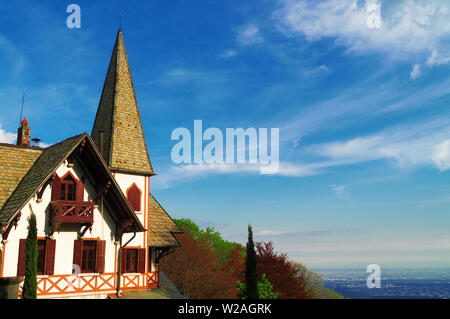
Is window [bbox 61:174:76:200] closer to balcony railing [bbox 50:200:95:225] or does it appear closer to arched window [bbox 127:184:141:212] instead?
balcony railing [bbox 50:200:95:225]

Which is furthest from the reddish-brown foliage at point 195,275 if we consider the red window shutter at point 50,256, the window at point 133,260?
the red window shutter at point 50,256

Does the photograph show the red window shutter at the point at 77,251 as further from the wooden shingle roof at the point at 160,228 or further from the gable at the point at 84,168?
the wooden shingle roof at the point at 160,228

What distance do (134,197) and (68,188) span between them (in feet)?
17.2

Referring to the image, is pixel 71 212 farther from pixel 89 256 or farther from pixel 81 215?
pixel 89 256

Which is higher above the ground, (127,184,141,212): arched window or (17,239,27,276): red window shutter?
(127,184,141,212): arched window

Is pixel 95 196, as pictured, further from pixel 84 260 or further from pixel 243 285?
pixel 243 285

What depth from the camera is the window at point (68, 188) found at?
20.1m

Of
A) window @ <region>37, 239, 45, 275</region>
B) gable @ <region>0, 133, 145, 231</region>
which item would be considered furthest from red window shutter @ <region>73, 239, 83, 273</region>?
gable @ <region>0, 133, 145, 231</region>

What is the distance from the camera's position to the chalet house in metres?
18.4

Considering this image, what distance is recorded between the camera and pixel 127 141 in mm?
26016

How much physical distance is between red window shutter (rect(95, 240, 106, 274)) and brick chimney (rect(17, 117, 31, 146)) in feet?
31.7

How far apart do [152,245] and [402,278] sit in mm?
76914

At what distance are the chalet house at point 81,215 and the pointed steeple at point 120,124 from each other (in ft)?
0.29
